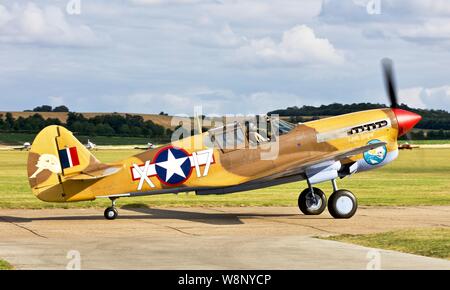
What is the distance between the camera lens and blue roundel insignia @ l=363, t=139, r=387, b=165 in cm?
2170

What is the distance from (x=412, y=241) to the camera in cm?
1656

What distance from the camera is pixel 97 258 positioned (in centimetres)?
1426

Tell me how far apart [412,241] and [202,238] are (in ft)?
13.4

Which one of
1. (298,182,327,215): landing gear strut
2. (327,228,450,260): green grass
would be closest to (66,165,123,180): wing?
(298,182,327,215): landing gear strut

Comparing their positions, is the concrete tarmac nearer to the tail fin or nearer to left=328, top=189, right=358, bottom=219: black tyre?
left=328, top=189, right=358, bottom=219: black tyre

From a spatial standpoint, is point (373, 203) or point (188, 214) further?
point (373, 203)

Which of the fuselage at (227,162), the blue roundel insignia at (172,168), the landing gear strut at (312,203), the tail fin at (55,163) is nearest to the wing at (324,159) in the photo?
the fuselage at (227,162)

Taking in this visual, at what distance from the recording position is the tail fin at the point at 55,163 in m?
20.3

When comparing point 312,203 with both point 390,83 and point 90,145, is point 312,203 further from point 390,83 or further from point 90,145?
point 90,145

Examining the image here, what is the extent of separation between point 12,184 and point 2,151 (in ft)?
199

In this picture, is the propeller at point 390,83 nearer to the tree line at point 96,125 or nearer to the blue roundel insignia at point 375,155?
the blue roundel insignia at point 375,155

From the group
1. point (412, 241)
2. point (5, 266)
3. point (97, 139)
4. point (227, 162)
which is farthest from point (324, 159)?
point (97, 139)
